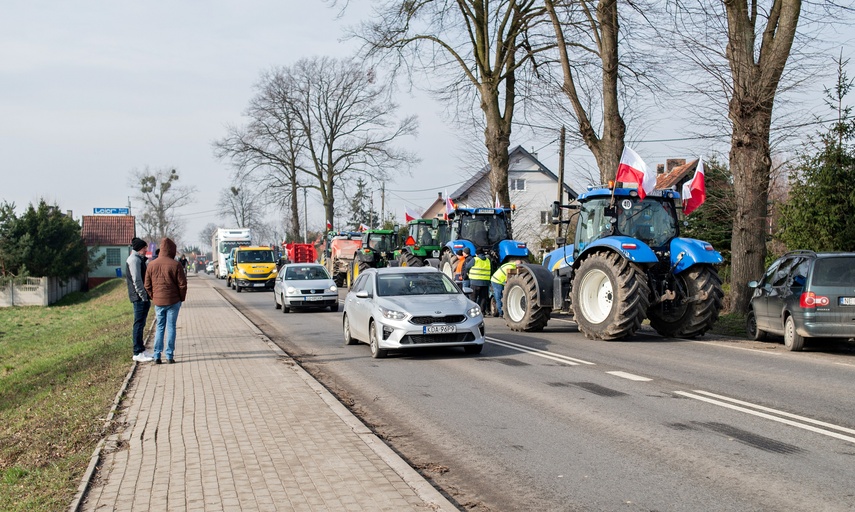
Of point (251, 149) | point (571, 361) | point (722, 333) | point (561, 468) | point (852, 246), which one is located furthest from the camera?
point (251, 149)

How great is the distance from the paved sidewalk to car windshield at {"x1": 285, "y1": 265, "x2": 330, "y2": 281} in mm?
13610

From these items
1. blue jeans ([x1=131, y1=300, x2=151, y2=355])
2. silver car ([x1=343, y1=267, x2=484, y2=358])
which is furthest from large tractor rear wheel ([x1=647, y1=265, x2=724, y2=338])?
blue jeans ([x1=131, y1=300, x2=151, y2=355])

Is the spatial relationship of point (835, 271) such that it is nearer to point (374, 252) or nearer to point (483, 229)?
point (483, 229)

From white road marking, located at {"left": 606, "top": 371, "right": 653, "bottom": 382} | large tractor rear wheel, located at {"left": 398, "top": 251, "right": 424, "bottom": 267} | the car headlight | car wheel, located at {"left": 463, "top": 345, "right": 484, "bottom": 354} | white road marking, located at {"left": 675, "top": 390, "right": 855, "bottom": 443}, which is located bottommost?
white road marking, located at {"left": 675, "top": 390, "right": 855, "bottom": 443}

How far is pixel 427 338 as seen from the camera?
12891mm

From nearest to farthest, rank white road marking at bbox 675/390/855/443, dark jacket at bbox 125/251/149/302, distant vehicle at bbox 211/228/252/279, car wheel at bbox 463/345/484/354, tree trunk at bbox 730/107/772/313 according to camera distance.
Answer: white road marking at bbox 675/390/855/443 → dark jacket at bbox 125/251/149/302 → car wheel at bbox 463/345/484/354 → tree trunk at bbox 730/107/772/313 → distant vehicle at bbox 211/228/252/279

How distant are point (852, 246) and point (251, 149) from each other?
142 ft

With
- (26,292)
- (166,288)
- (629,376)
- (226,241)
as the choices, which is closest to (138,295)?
(166,288)

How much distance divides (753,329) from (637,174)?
3.58 metres

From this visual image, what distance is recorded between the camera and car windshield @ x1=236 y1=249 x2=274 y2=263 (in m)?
40.6

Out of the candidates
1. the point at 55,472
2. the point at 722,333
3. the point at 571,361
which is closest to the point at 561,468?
the point at 55,472

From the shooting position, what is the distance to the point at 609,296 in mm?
15203

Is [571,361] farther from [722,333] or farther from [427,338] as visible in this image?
[722,333]

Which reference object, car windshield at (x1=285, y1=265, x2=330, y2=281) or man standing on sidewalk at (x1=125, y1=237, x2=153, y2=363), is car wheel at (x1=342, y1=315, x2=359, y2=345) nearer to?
man standing on sidewalk at (x1=125, y1=237, x2=153, y2=363)
